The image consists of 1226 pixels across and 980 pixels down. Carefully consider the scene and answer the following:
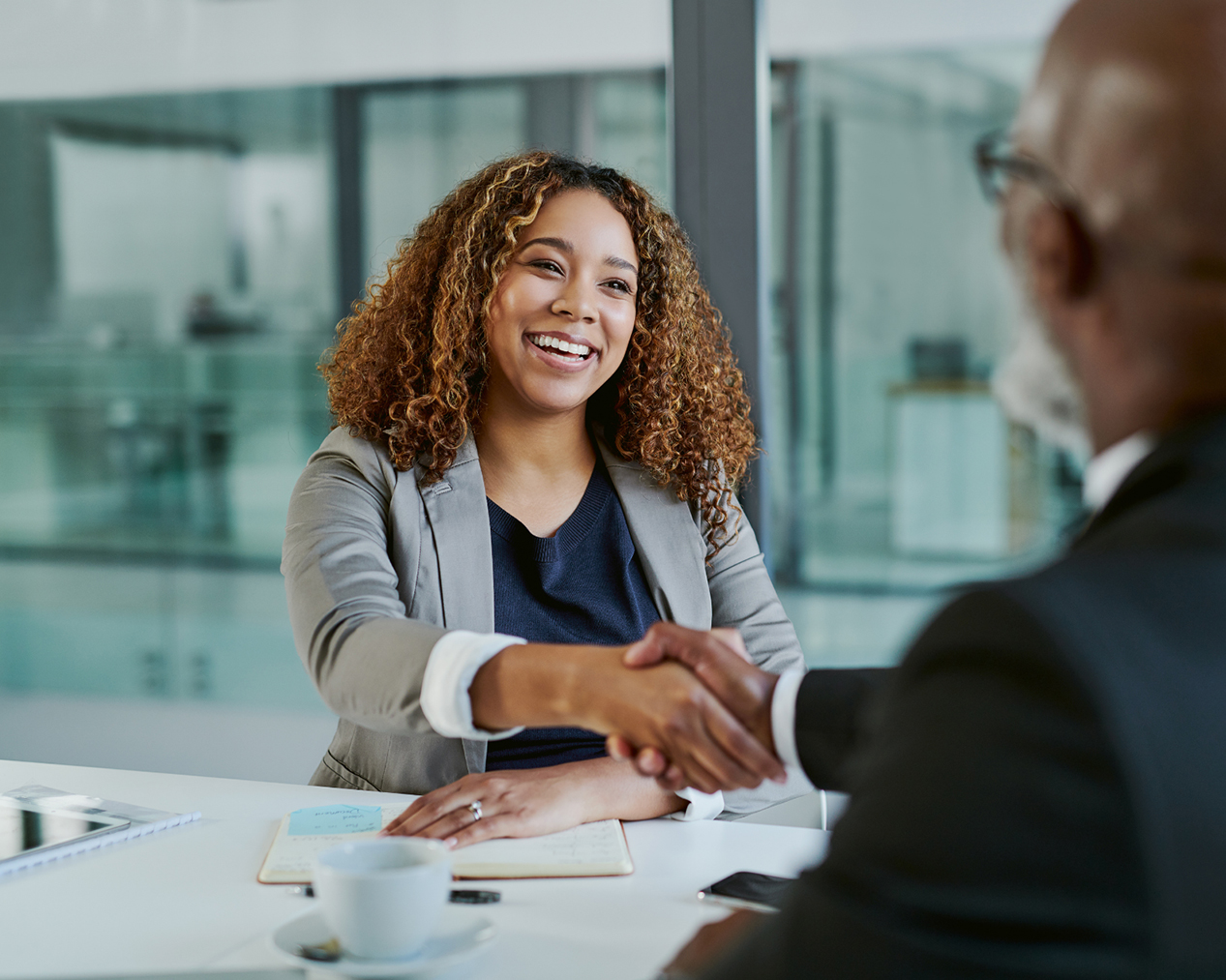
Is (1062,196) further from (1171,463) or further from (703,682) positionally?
(703,682)

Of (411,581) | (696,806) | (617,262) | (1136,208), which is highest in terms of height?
(617,262)

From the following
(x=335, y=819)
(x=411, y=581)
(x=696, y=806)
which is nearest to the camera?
(x=335, y=819)

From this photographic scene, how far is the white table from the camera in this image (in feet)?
3.52

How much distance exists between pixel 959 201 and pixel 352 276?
1724 millimetres

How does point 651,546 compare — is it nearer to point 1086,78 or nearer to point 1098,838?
point 1086,78

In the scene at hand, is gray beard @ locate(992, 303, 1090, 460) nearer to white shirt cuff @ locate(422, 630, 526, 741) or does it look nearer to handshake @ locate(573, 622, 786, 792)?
handshake @ locate(573, 622, 786, 792)

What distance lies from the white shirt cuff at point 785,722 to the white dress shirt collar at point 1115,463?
1.52ft

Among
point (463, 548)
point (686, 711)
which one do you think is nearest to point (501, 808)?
point (686, 711)

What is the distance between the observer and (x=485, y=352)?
2102 millimetres

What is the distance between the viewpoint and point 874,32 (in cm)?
317

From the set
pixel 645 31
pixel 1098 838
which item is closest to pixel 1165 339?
pixel 1098 838

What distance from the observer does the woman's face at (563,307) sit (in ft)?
6.62

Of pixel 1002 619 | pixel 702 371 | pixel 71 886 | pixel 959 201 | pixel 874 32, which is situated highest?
pixel 874 32

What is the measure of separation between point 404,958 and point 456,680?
1.20 ft
